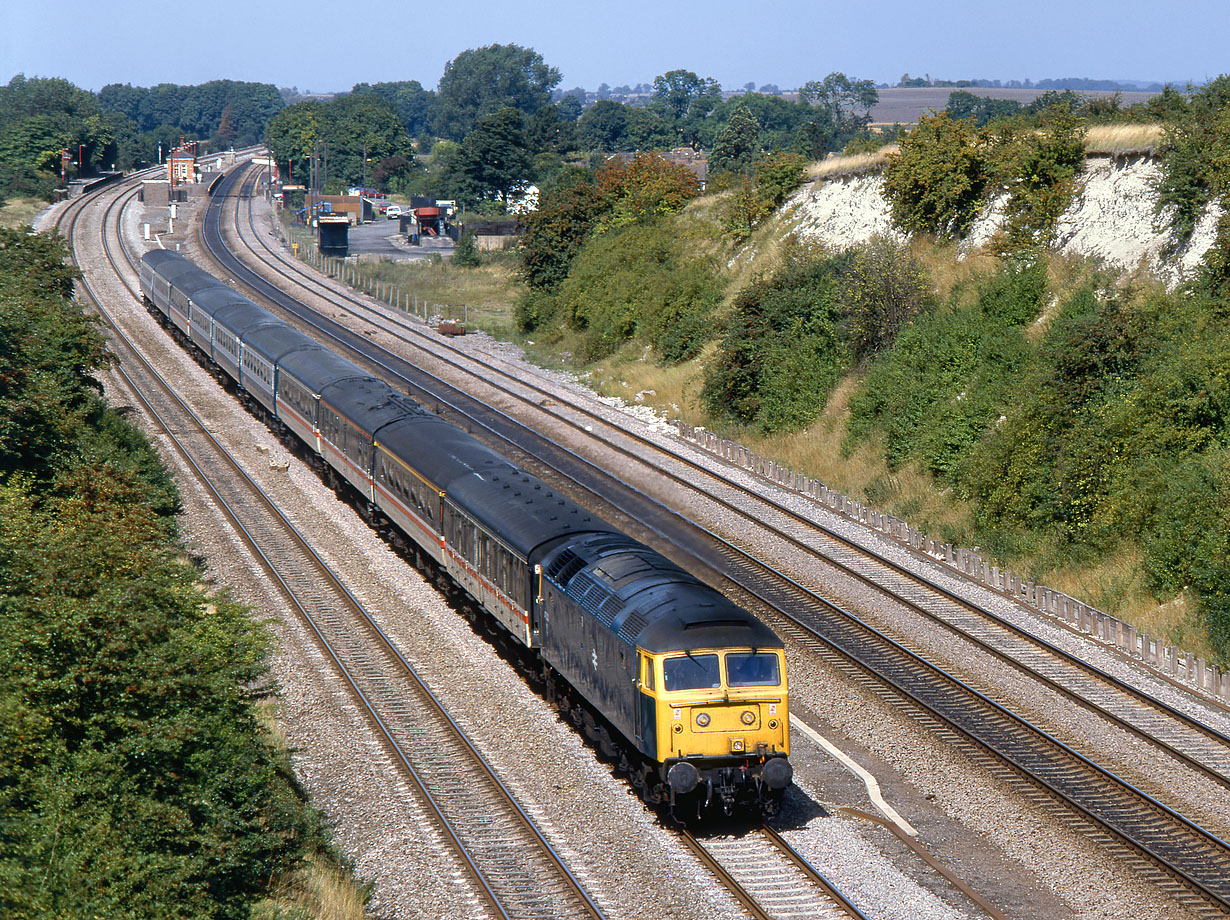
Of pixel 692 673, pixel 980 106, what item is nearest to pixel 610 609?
pixel 692 673

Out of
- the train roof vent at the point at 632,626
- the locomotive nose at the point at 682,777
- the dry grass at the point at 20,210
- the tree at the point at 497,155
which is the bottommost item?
the locomotive nose at the point at 682,777

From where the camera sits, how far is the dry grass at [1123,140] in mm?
37719

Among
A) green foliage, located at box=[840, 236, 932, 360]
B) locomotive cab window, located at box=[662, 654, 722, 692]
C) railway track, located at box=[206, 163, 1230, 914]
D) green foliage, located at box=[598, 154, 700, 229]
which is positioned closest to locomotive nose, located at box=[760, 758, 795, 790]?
locomotive cab window, located at box=[662, 654, 722, 692]

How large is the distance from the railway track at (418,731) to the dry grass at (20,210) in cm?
6346

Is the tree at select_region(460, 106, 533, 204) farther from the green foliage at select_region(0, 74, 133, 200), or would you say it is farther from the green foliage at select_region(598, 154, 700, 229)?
the green foliage at select_region(598, 154, 700, 229)

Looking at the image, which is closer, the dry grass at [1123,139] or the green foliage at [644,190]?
the dry grass at [1123,139]

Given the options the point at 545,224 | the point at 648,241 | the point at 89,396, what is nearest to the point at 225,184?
the point at 545,224

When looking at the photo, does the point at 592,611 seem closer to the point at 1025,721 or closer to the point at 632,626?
the point at 632,626

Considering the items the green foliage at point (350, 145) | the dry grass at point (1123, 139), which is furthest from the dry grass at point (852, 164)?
the green foliage at point (350, 145)

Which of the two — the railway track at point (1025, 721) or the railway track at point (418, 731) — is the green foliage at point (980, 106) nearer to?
the railway track at point (1025, 721)

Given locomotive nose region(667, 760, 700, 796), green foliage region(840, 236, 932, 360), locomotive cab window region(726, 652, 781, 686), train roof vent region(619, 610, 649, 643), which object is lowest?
locomotive nose region(667, 760, 700, 796)

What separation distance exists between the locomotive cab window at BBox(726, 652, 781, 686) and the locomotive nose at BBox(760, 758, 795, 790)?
108 centimetres

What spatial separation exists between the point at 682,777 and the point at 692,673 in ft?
4.55

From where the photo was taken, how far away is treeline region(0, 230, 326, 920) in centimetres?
1288
